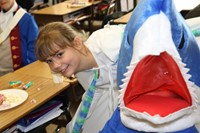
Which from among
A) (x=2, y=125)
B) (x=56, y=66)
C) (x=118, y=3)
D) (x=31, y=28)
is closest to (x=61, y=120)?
(x=31, y=28)

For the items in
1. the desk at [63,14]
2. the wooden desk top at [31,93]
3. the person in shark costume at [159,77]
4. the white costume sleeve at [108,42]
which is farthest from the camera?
the desk at [63,14]

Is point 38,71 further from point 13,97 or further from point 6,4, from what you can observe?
point 6,4

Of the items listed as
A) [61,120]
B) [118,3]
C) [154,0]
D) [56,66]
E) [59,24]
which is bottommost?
[61,120]

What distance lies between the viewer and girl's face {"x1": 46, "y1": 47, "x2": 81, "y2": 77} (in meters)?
1.13

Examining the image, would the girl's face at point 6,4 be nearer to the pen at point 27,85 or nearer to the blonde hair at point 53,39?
the pen at point 27,85

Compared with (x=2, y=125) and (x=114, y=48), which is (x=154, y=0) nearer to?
(x=114, y=48)

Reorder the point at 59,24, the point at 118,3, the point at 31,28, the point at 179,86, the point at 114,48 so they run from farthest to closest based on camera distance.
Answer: the point at 118,3, the point at 31,28, the point at 59,24, the point at 114,48, the point at 179,86

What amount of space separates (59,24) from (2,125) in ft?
1.71

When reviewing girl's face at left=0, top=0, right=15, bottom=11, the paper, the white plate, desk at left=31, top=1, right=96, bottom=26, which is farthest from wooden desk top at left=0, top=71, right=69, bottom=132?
desk at left=31, top=1, right=96, bottom=26

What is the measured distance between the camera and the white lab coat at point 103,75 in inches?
41.4

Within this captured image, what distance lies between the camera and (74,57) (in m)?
1.14

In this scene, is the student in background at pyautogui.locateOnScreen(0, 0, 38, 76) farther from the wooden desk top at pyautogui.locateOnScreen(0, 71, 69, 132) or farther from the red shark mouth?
the red shark mouth

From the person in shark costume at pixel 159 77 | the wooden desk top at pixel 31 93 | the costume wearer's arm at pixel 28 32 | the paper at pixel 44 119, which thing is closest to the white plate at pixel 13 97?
the wooden desk top at pixel 31 93

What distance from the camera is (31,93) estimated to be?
1.50 metres
